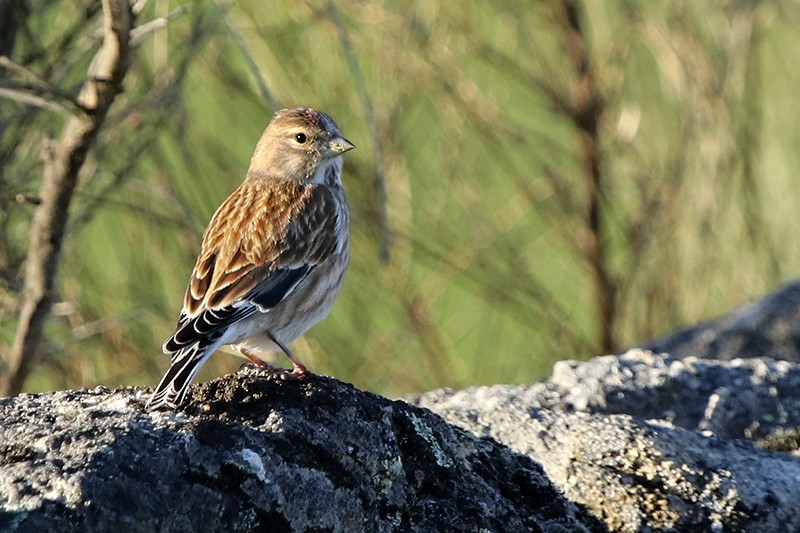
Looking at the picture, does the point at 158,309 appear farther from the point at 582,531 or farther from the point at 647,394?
the point at 582,531

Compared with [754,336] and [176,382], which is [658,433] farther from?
[754,336]

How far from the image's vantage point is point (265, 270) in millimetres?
3562

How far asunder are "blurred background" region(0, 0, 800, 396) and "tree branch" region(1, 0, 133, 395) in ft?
8.11

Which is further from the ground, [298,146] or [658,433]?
[298,146]

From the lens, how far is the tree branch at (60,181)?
329 centimetres

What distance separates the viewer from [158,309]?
17.7 ft

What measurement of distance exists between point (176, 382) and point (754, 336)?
8.47 feet

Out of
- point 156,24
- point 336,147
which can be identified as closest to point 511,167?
point 336,147

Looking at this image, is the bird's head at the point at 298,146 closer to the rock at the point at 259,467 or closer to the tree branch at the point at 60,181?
the tree branch at the point at 60,181

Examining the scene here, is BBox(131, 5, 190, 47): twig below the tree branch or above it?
above

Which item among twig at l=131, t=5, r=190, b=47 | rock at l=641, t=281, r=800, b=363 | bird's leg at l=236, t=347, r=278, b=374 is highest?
twig at l=131, t=5, r=190, b=47

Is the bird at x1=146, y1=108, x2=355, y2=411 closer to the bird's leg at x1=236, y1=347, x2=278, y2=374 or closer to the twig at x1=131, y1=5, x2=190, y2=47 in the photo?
the bird's leg at x1=236, y1=347, x2=278, y2=374

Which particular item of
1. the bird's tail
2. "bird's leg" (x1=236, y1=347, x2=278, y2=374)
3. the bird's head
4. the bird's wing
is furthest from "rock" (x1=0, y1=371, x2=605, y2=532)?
the bird's head

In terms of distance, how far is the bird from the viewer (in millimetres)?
3295
